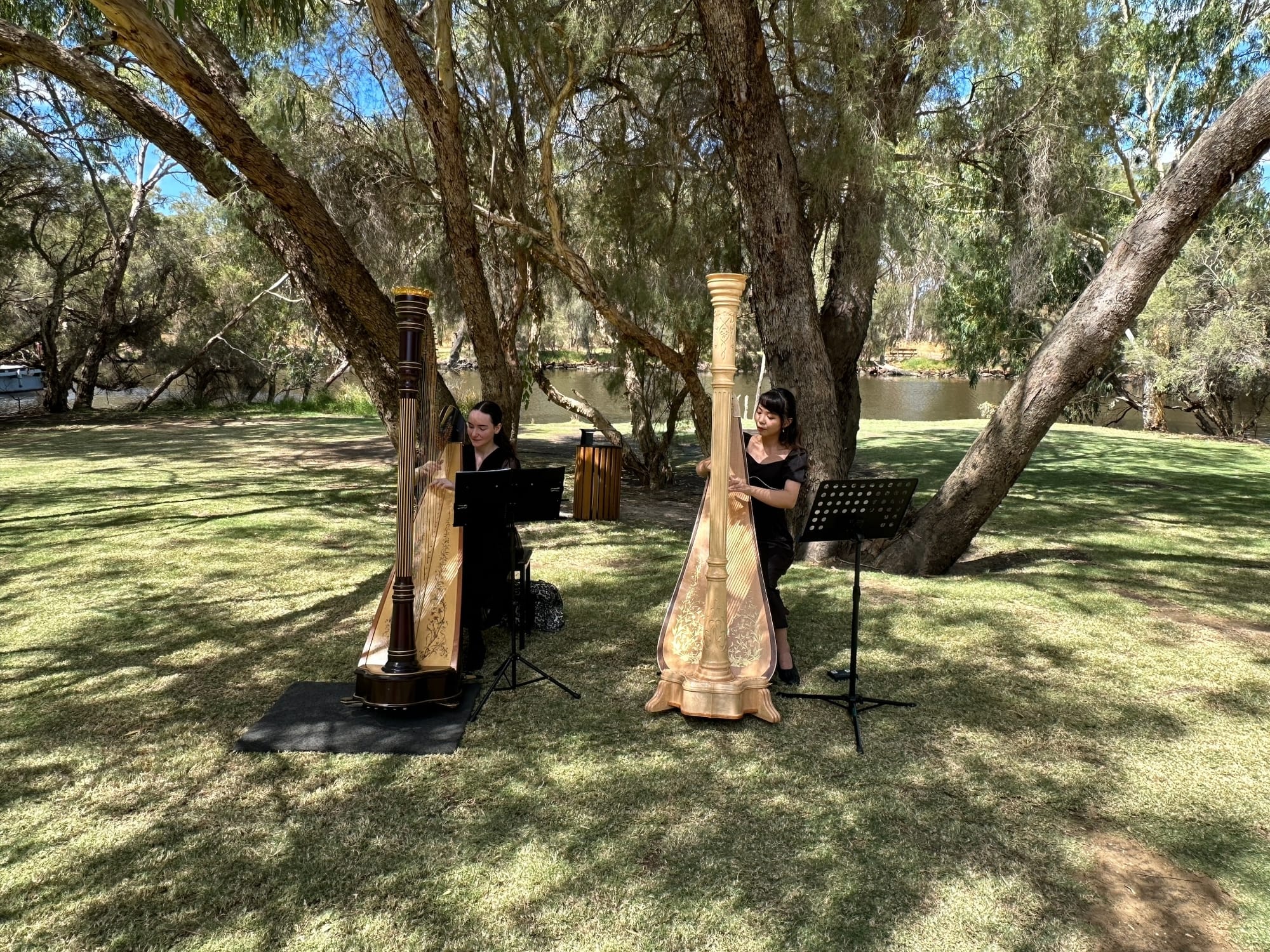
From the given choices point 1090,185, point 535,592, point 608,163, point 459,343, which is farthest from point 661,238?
point 459,343

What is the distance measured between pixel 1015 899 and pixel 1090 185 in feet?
25.9

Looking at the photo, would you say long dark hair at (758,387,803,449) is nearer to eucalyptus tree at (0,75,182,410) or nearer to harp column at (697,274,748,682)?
harp column at (697,274,748,682)

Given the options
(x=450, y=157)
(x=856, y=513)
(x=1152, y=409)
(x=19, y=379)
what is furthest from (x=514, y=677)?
(x=19, y=379)

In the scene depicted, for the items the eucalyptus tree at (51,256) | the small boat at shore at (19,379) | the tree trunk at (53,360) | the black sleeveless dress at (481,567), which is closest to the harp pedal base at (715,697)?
the black sleeveless dress at (481,567)

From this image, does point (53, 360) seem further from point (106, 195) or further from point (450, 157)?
point (450, 157)

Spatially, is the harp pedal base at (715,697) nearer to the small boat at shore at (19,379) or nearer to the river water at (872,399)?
the river water at (872,399)

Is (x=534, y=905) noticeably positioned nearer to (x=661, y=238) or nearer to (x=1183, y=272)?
(x=661, y=238)

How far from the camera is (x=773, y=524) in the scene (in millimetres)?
4504

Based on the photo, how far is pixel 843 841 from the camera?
3.13 m

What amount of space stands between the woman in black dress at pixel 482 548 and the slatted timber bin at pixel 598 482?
13.4ft

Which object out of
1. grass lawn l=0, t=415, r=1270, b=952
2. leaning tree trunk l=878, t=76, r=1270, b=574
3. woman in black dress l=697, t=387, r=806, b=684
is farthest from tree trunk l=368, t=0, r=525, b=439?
leaning tree trunk l=878, t=76, r=1270, b=574

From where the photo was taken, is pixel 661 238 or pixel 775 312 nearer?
pixel 775 312

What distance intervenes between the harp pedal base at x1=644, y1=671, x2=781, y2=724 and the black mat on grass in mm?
888

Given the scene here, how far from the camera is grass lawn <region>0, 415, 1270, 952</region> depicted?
107 inches
